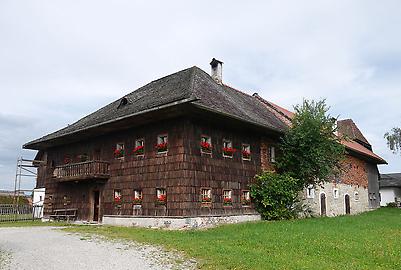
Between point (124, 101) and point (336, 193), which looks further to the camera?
point (336, 193)

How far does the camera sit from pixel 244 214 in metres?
19.6

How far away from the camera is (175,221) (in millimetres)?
16750

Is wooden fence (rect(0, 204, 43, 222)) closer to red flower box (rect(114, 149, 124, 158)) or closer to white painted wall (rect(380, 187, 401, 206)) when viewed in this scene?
red flower box (rect(114, 149, 124, 158))

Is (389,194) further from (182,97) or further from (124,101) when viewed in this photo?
(182,97)

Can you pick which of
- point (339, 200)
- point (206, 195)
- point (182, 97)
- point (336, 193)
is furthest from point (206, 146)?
point (339, 200)

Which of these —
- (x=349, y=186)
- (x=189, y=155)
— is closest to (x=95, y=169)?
(x=189, y=155)

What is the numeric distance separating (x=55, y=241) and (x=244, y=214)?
390 inches

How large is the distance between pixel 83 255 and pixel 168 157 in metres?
8.27

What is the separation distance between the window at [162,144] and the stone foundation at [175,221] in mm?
3162

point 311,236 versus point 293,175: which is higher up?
point 293,175

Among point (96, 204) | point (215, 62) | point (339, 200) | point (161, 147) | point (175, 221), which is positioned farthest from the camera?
point (339, 200)

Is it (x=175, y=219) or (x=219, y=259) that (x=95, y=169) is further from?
(x=219, y=259)

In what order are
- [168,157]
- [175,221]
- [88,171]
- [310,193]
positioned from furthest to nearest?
[310,193], [88,171], [168,157], [175,221]

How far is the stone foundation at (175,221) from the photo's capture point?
54.7 ft
